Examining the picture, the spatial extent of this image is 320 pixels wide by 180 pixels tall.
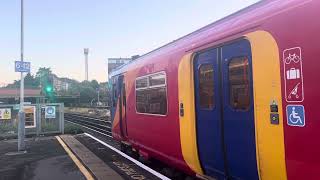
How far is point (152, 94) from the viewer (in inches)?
405

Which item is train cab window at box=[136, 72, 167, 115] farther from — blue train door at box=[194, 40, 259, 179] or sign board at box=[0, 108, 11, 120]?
sign board at box=[0, 108, 11, 120]

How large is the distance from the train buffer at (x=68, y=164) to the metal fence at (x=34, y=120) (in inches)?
193

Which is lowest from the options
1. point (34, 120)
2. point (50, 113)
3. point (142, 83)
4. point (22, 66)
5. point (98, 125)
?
point (98, 125)

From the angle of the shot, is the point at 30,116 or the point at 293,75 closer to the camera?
the point at 293,75

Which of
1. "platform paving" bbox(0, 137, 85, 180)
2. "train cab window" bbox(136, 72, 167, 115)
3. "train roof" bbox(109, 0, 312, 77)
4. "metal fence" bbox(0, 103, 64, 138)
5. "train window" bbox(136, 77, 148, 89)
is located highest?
"train roof" bbox(109, 0, 312, 77)

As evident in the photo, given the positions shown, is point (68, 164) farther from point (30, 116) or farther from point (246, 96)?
point (30, 116)

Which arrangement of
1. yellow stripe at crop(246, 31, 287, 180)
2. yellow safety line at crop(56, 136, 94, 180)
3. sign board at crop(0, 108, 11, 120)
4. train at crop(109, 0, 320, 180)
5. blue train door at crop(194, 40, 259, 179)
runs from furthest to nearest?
sign board at crop(0, 108, 11, 120) < yellow safety line at crop(56, 136, 94, 180) < blue train door at crop(194, 40, 259, 179) < yellow stripe at crop(246, 31, 287, 180) < train at crop(109, 0, 320, 180)

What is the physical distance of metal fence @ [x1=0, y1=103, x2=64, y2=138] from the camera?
74.1ft

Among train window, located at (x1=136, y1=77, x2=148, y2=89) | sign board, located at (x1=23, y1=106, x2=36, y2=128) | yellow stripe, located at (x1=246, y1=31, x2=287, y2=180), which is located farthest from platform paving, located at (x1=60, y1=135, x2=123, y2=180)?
sign board, located at (x1=23, y1=106, x2=36, y2=128)

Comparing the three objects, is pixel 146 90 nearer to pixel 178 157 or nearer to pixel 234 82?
pixel 178 157

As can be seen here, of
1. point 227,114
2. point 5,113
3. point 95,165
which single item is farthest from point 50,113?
point 227,114

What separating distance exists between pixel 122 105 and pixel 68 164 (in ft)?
8.25

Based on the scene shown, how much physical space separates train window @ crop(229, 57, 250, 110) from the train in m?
0.01

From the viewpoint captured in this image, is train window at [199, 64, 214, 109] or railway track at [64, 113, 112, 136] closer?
train window at [199, 64, 214, 109]
